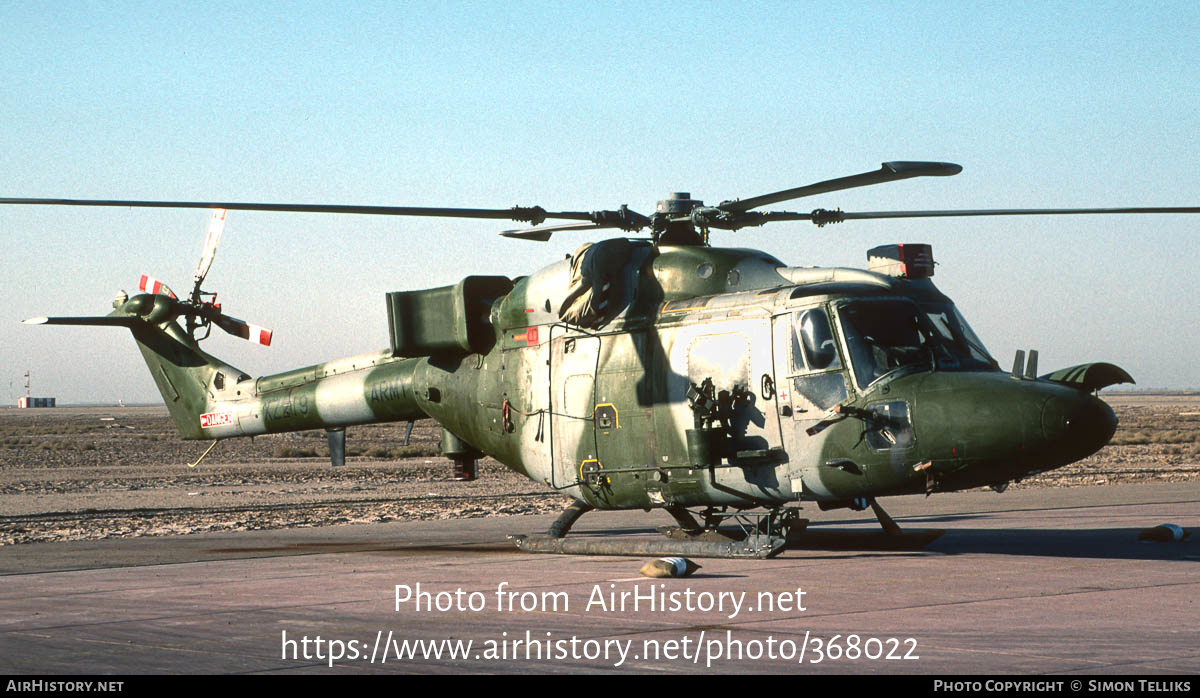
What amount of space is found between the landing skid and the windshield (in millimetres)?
1935

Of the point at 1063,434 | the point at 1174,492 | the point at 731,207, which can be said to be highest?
the point at 731,207

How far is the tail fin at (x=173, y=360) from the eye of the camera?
898 inches

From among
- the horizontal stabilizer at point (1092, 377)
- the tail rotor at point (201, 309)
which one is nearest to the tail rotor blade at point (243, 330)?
the tail rotor at point (201, 309)

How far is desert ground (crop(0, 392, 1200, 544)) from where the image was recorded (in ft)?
81.0

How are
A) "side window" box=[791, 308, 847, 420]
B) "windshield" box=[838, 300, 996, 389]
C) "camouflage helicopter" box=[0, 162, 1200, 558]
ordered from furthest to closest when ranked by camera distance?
"side window" box=[791, 308, 847, 420], "windshield" box=[838, 300, 996, 389], "camouflage helicopter" box=[0, 162, 1200, 558]

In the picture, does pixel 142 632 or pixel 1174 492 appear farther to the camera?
pixel 1174 492

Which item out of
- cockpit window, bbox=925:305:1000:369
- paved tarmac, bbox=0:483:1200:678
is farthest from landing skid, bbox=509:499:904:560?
cockpit window, bbox=925:305:1000:369

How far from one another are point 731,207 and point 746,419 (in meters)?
2.63

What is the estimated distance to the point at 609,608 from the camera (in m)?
11.2

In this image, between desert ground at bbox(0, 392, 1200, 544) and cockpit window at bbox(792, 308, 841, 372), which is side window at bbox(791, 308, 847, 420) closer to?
cockpit window at bbox(792, 308, 841, 372)
